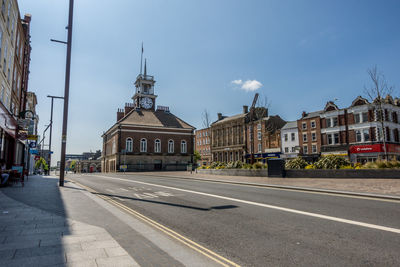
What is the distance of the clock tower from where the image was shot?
65562 mm

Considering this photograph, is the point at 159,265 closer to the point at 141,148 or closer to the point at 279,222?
the point at 279,222

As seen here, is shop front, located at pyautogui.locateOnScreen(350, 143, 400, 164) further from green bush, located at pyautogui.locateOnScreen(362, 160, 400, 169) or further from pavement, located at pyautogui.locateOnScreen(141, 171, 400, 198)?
pavement, located at pyautogui.locateOnScreen(141, 171, 400, 198)

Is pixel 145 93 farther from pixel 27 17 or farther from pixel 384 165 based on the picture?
pixel 384 165

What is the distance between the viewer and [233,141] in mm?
66750

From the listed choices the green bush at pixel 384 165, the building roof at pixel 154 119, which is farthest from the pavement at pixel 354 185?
the building roof at pixel 154 119

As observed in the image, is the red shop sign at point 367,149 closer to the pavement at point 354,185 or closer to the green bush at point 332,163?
the green bush at point 332,163

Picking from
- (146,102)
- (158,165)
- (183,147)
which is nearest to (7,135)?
(158,165)

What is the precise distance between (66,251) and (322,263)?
3707 mm

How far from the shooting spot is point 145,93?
6638cm

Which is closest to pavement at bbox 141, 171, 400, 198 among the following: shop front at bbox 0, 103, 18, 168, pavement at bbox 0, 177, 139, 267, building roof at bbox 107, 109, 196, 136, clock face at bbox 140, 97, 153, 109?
pavement at bbox 0, 177, 139, 267

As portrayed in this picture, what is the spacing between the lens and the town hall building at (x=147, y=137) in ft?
185

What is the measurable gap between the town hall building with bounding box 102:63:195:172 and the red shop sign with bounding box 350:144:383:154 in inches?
1371

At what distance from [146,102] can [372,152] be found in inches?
1972

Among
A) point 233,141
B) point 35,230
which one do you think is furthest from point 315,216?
point 233,141
